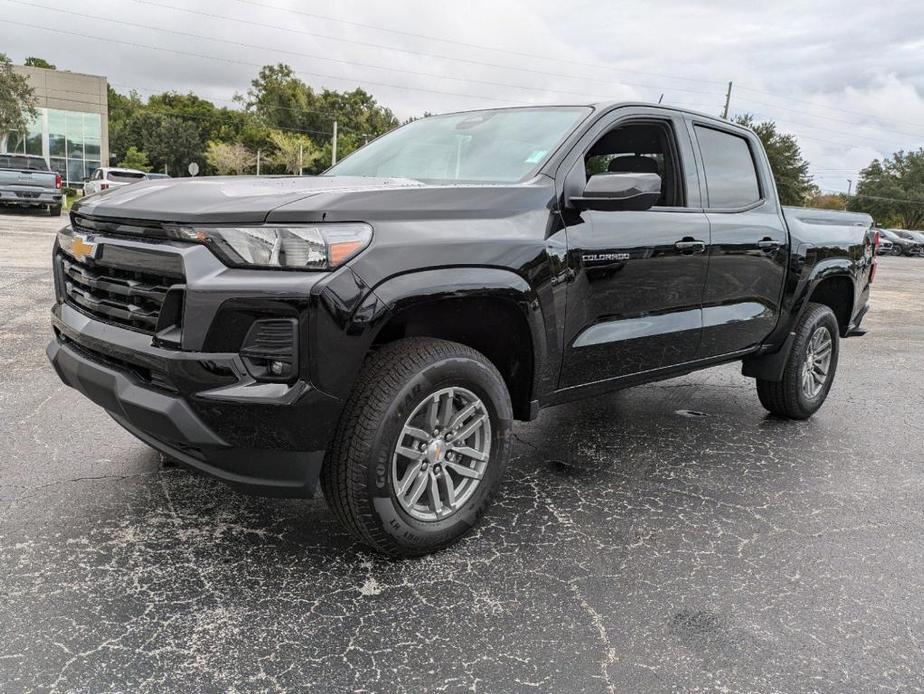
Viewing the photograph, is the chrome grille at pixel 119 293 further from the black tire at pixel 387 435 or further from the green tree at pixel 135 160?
the green tree at pixel 135 160

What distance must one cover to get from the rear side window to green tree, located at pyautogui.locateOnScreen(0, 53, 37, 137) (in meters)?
42.8

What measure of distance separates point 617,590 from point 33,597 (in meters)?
1.96

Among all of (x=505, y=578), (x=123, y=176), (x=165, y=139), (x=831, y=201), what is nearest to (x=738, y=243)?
(x=505, y=578)

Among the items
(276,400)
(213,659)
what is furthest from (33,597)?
(276,400)

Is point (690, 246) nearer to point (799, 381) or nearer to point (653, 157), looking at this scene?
point (653, 157)

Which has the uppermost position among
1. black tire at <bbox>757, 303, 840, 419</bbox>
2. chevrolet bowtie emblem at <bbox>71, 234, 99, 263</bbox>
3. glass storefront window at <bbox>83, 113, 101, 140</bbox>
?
glass storefront window at <bbox>83, 113, 101, 140</bbox>

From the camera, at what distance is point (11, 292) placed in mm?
8109

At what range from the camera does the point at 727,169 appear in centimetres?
432

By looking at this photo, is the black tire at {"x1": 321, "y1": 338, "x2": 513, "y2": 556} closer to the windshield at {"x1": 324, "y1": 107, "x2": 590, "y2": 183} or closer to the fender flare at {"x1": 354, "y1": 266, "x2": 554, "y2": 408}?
the fender flare at {"x1": 354, "y1": 266, "x2": 554, "y2": 408}

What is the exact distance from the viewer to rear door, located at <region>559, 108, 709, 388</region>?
10.7ft

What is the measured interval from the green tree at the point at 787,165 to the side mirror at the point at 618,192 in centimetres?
6027

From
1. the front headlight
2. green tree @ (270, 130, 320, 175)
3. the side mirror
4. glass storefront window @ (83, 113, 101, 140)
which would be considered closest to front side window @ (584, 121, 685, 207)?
the side mirror

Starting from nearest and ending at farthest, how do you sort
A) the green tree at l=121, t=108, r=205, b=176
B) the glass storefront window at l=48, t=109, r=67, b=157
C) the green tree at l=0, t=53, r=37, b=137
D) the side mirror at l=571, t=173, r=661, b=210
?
the side mirror at l=571, t=173, r=661, b=210 < the green tree at l=0, t=53, r=37, b=137 < the glass storefront window at l=48, t=109, r=67, b=157 < the green tree at l=121, t=108, r=205, b=176

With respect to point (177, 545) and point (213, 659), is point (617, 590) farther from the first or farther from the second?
point (177, 545)
